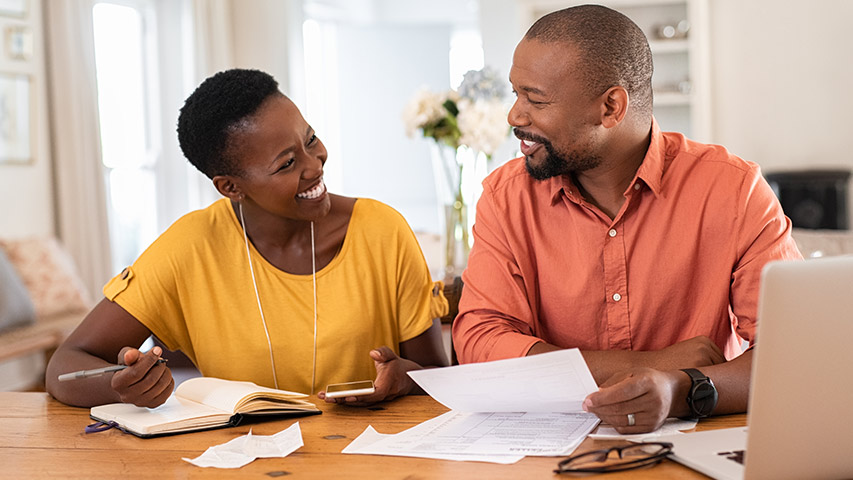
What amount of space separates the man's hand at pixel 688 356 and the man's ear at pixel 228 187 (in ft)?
2.91

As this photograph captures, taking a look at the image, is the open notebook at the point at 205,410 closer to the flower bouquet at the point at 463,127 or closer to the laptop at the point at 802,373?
the laptop at the point at 802,373

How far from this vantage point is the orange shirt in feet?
5.28

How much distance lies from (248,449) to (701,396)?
663mm

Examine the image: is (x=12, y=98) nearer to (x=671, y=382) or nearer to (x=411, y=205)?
(x=411, y=205)

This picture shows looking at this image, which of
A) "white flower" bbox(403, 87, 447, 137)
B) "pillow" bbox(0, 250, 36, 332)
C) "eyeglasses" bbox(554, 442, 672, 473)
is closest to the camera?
"eyeglasses" bbox(554, 442, 672, 473)

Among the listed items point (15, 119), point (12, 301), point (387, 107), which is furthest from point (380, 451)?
point (387, 107)

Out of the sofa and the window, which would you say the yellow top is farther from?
the window

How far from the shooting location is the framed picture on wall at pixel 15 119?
4.66 m

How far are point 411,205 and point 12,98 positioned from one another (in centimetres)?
380

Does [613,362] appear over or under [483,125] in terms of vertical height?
under

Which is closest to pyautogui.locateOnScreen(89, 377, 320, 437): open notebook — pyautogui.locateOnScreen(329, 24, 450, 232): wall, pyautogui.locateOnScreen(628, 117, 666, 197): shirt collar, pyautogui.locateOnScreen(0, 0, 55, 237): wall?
pyautogui.locateOnScreen(628, 117, 666, 197): shirt collar

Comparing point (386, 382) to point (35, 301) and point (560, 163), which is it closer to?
point (560, 163)

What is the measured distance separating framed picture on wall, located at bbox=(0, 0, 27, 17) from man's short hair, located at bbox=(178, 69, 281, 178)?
11.1 ft

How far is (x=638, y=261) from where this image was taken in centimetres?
166
